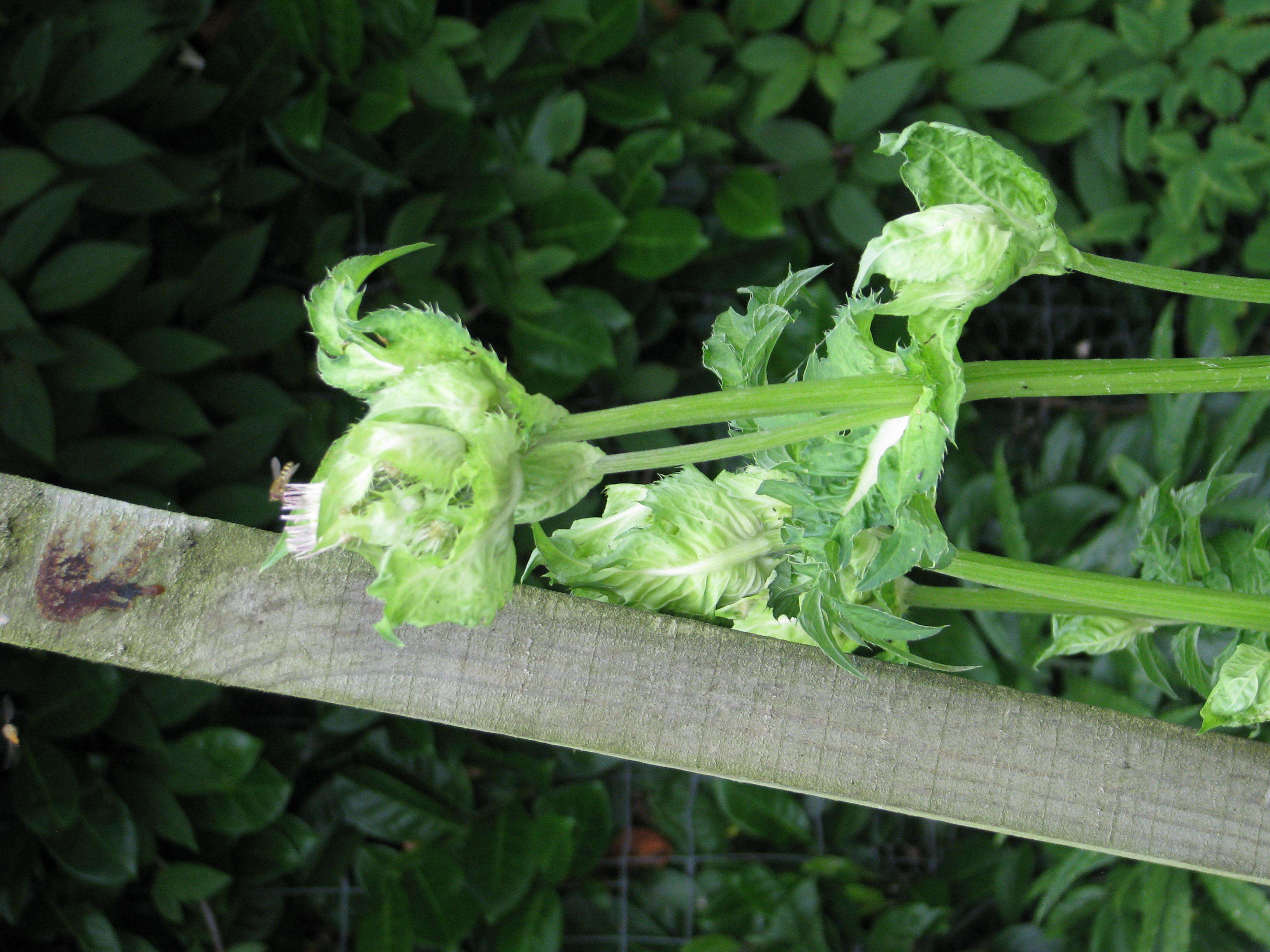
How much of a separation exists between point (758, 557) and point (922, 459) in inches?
5.3

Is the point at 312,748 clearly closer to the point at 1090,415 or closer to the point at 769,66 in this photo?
the point at 769,66

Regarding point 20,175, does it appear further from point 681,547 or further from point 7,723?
point 681,547

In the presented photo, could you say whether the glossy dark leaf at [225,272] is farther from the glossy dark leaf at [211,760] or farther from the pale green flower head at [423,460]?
the pale green flower head at [423,460]

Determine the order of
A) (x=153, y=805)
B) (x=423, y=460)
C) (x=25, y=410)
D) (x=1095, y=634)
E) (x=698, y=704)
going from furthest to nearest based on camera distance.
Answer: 1. (x=153, y=805)
2. (x=25, y=410)
3. (x=1095, y=634)
4. (x=698, y=704)
5. (x=423, y=460)

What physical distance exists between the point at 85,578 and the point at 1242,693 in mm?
564

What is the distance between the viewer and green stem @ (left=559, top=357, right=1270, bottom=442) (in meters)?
0.36

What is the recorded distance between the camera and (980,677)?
1353 millimetres

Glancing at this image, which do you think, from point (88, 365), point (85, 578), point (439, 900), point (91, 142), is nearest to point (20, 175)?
point (91, 142)

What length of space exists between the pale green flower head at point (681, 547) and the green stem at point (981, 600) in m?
0.08

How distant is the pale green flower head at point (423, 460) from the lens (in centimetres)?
36

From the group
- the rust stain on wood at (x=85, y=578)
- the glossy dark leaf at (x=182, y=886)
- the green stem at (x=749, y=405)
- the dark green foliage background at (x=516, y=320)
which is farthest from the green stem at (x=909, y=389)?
the glossy dark leaf at (x=182, y=886)

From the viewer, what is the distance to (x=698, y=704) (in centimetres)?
47

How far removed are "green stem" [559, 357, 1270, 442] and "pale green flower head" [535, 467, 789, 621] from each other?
0.30 ft

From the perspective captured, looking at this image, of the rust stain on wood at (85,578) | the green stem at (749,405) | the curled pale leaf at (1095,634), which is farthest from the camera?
the curled pale leaf at (1095,634)
